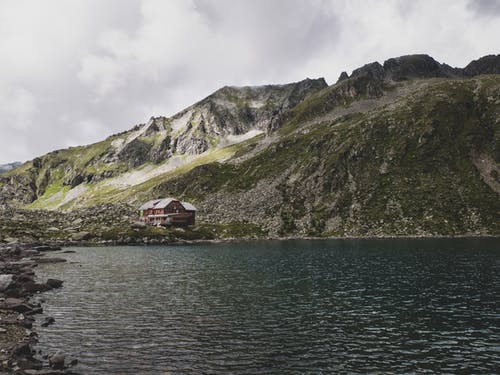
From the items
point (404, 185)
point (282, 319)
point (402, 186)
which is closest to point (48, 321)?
point (282, 319)

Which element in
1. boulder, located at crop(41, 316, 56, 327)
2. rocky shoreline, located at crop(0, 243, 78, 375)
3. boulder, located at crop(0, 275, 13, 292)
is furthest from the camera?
boulder, located at crop(0, 275, 13, 292)

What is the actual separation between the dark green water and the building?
100424mm

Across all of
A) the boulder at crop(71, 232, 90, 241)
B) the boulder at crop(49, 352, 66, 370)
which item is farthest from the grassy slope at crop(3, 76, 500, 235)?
the boulder at crop(49, 352, 66, 370)

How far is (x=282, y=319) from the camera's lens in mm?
37344

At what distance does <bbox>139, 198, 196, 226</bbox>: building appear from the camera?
565 feet

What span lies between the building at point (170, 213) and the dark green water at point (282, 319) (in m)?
100

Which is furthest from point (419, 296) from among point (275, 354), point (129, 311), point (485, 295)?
point (129, 311)

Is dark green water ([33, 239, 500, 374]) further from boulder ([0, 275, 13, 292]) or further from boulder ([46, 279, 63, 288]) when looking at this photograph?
boulder ([0, 275, 13, 292])

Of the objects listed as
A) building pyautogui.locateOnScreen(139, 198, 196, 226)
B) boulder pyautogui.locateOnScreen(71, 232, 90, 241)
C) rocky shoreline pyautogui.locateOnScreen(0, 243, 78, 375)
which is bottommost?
rocky shoreline pyautogui.locateOnScreen(0, 243, 78, 375)

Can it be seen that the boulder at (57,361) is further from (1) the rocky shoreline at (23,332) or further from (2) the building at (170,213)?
(2) the building at (170,213)

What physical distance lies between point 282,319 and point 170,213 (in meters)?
142

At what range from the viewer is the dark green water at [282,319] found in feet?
86.8

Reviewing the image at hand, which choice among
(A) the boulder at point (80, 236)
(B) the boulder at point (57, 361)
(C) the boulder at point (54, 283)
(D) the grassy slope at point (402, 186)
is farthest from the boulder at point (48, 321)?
(D) the grassy slope at point (402, 186)

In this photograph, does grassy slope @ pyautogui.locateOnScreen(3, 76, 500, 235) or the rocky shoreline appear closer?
the rocky shoreline
